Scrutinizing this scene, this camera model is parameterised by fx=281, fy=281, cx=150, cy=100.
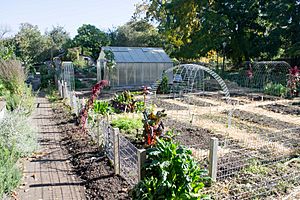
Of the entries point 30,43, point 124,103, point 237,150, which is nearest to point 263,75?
point 124,103

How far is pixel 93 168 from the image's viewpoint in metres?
4.99

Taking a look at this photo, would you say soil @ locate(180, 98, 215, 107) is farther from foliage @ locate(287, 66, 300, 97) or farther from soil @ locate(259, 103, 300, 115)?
foliage @ locate(287, 66, 300, 97)

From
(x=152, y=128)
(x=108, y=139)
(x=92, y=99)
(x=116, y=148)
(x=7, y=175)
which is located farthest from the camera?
(x=92, y=99)

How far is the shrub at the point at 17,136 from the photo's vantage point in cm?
494

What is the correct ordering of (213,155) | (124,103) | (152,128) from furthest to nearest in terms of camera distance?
(124,103) < (152,128) < (213,155)

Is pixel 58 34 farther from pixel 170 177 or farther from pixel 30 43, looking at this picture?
pixel 170 177

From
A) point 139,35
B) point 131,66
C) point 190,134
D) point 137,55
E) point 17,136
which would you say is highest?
point 139,35

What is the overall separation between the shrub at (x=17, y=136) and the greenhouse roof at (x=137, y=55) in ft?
37.5

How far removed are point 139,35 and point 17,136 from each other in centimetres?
2753

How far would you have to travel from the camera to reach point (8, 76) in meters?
10.4

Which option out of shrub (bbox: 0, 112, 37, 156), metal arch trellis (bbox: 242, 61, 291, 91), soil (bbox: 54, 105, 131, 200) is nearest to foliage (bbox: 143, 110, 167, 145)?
soil (bbox: 54, 105, 131, 200)

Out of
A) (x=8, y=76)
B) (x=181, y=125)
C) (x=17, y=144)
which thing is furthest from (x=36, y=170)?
(x=8, y=76)

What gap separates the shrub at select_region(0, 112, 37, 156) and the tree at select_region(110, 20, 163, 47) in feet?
81.9

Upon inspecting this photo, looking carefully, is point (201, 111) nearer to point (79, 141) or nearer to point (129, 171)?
point (79, 141)
